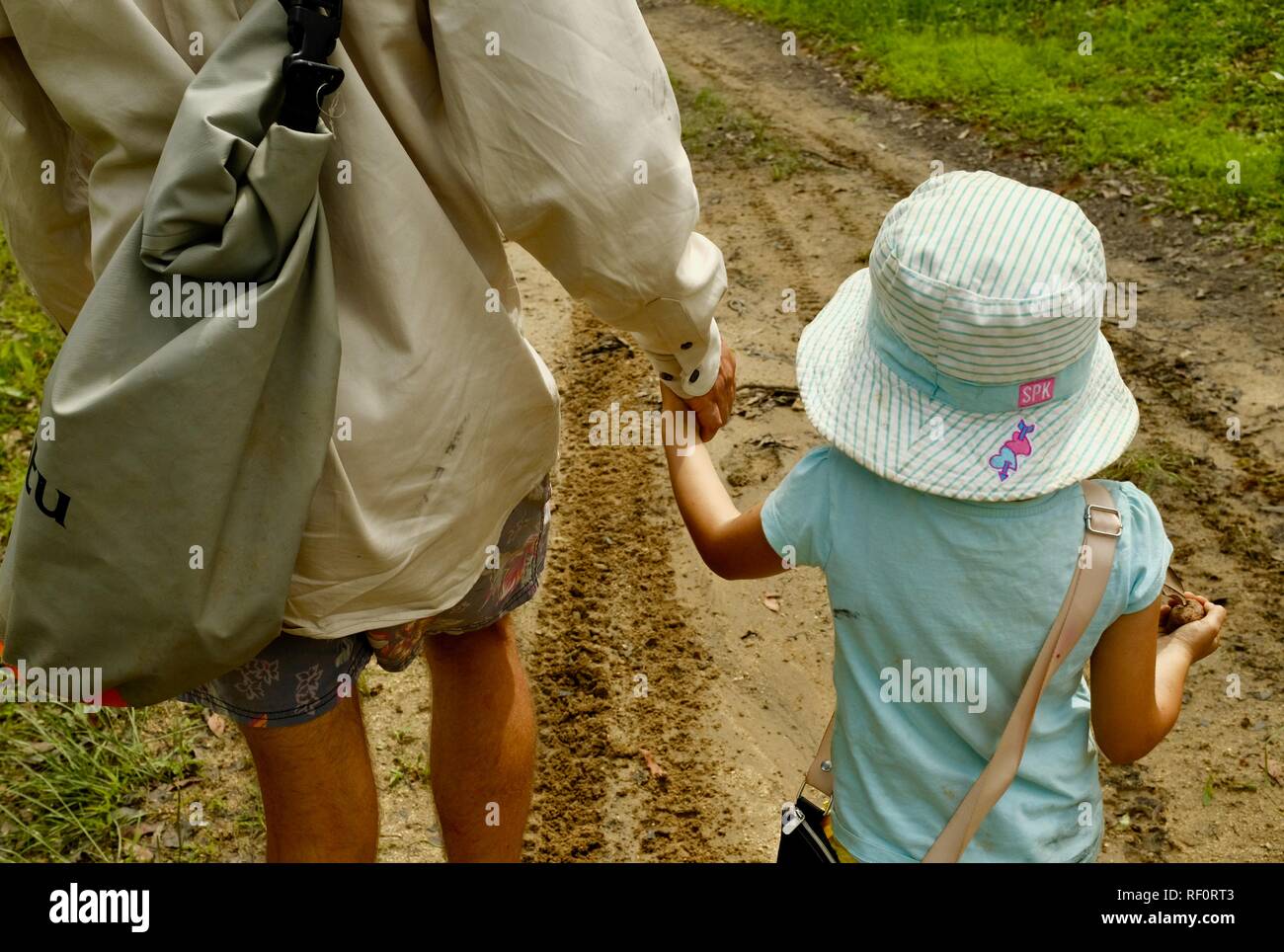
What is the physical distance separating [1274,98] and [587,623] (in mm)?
4121

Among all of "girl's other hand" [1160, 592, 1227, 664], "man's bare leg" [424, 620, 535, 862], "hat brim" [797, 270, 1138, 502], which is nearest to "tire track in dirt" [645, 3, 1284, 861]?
"man's bare leg" [424, 620, 535, 862]

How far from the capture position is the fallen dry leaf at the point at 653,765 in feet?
9.39

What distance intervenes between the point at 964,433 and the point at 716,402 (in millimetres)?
659

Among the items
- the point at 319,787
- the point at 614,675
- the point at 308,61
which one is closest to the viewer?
the point at 308,61

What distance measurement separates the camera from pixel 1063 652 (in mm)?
1530

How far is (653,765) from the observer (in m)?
2.88

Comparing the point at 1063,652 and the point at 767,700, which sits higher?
the point at 1063,652

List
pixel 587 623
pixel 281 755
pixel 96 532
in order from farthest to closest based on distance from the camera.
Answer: pixel 587 623 < pixel 281 755 < pixel 96 532

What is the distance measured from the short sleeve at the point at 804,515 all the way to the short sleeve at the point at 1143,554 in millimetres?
365

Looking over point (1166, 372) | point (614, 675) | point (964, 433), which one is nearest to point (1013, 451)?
point (964, 433)

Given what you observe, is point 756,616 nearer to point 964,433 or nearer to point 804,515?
point 804,515

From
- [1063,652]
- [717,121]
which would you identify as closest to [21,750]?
[1063,652]

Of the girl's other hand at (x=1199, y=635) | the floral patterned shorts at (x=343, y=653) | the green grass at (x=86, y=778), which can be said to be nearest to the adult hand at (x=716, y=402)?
the floral patterned shorts at (x=343, y=653)
